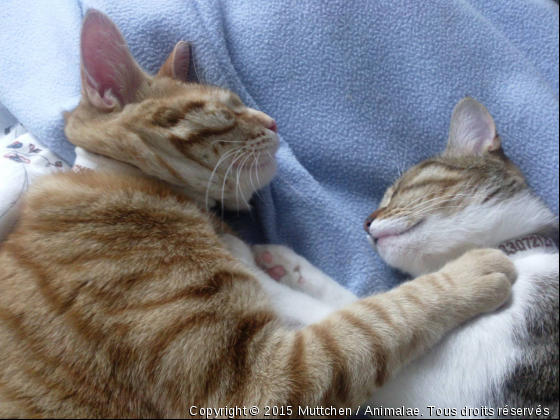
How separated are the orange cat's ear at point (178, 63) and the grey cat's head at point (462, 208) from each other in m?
0.63

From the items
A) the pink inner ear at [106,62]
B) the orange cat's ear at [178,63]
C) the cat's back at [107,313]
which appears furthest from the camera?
the orange cat's ear at [178,63]

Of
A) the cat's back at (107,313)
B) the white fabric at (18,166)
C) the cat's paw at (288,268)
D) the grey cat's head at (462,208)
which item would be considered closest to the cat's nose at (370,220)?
the grey cat's head at (462,208)

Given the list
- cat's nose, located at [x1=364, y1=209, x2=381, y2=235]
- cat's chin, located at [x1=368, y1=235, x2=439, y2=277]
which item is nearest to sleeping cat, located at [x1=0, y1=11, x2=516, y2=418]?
cat's chin, located at [x1=368, y1=235, x2=439, y2=277]

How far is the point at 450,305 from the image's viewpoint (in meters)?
0.84

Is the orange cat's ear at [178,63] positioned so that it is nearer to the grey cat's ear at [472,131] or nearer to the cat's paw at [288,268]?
the cat's paw at [288,268]

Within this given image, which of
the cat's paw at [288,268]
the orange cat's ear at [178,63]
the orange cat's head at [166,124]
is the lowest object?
the cat's paw at [288,268]

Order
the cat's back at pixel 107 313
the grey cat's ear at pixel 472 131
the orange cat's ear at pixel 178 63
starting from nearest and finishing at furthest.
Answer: the cat's back at pixel 107 313, the orange cat's ear at pixel 178 63, the grey cat's ear at pixel 472 131

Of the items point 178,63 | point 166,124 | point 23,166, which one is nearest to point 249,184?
point 166,124

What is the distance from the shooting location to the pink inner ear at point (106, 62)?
0.80 metres

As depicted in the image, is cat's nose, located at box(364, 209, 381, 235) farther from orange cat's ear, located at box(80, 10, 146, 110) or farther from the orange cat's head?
orange cat's ear, located at box(80, 10, 146, 110)

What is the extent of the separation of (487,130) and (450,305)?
0.54 meters

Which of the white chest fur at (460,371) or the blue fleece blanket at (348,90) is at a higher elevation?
the blue fleece blanket at (348,90)

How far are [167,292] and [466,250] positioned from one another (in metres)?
0.77

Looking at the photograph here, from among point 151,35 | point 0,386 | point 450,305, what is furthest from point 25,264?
point 450,305
